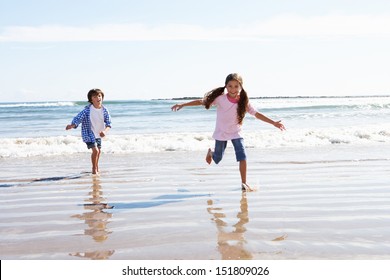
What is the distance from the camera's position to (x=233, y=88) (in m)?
6.20

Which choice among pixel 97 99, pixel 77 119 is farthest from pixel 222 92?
pixel 77 119

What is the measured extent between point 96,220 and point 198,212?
100 centimetres

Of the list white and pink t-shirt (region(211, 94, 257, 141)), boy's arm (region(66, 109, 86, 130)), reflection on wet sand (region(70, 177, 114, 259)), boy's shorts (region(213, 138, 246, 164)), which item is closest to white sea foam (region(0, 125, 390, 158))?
boy's arm (region(66, 109, 86, 130))

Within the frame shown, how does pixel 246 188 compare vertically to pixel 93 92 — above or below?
below

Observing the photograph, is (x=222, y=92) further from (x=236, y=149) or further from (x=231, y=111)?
(x=236, y=149)

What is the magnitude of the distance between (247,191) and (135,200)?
1.37 m

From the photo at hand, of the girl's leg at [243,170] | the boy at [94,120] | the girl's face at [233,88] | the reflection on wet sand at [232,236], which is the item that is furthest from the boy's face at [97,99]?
the reflection on wet sand at [232,236]

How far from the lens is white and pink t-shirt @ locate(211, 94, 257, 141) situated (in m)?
6.38

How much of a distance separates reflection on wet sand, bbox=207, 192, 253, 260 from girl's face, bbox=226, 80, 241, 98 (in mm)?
1773

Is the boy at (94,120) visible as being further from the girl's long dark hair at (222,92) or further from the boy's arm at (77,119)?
the girl's long dark hair at (222,92)

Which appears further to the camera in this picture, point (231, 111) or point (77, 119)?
point (77, 119)

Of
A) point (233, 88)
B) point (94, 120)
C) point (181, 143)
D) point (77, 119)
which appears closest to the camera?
point (233, 88)
